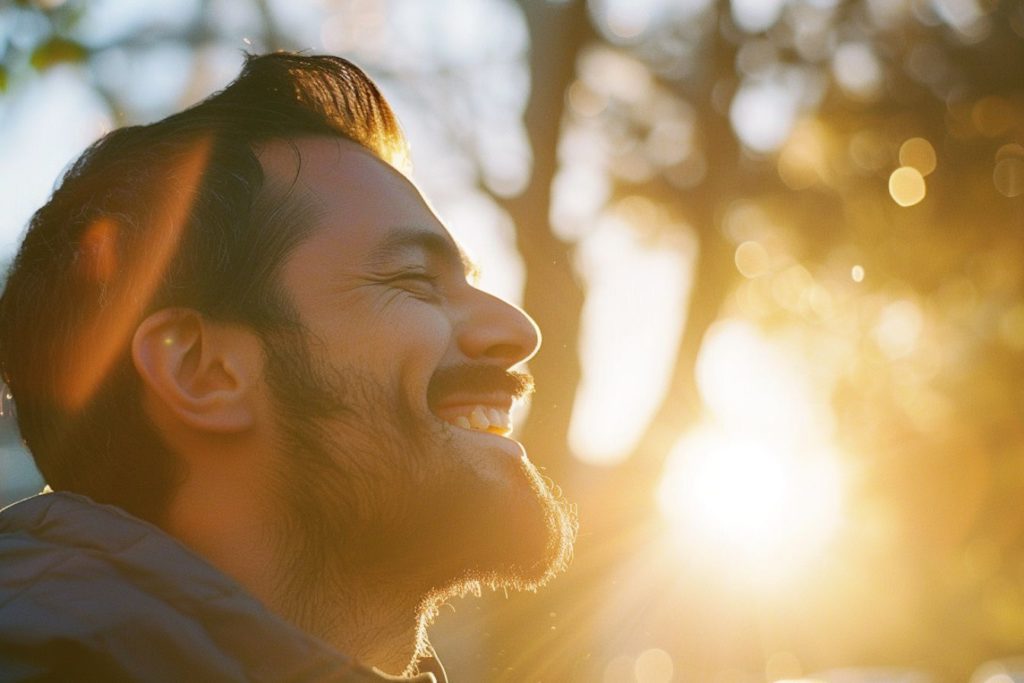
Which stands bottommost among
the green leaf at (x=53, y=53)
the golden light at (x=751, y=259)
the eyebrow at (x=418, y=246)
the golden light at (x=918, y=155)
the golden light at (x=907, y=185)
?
the golden light at (x=751, y=259)

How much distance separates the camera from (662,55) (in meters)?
8.80

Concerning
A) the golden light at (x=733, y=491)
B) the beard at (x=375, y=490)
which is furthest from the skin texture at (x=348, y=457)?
the golden light at (x=733, y=491)

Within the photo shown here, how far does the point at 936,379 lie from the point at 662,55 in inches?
188

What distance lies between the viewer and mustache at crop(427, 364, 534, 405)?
261cm

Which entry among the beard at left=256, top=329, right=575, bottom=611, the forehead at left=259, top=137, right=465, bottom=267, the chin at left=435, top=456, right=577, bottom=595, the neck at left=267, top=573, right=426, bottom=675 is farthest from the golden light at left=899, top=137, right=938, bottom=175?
the neck at left=267, top=573, right=426, bottom=675

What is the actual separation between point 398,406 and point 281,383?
28 centimetres

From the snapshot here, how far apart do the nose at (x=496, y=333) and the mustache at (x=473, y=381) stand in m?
0.04

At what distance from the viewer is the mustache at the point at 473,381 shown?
8.57ft

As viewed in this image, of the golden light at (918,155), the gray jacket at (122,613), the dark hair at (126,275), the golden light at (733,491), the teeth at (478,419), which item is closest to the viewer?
the gray jacket at (122,613)

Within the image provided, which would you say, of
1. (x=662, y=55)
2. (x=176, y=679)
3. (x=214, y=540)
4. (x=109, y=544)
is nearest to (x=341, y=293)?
(x=214, y=540)

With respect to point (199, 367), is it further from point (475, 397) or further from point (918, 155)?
point (918, 155)

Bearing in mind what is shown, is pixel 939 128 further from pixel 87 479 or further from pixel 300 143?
pixel 87 479

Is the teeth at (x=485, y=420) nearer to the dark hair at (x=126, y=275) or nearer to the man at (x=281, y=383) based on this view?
the man at (x=281, y=383)

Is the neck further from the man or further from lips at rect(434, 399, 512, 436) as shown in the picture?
lips at rect(434, 399, 512, 436)
